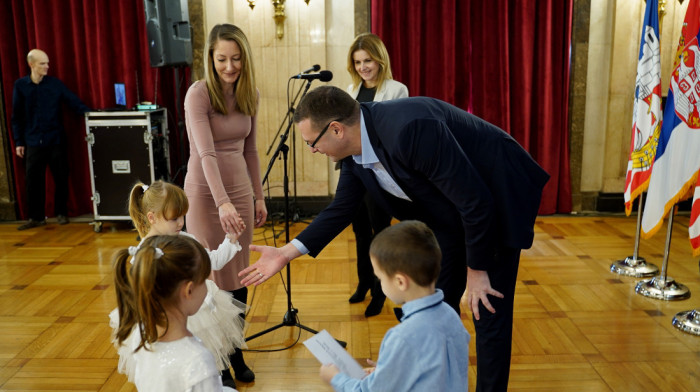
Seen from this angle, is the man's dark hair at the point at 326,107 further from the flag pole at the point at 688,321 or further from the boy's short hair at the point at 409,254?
the flag pole at the point at 688,321

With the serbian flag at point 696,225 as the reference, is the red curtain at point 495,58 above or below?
above

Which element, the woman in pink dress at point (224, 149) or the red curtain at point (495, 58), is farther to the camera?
the red curtain at point (495, 58)

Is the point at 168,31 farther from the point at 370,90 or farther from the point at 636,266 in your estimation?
the point at 636,266

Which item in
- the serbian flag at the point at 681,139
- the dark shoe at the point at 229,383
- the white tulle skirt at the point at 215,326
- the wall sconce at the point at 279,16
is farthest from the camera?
the wall sconce at the point at 279,16

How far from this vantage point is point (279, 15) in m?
5.44

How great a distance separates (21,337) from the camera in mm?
3320

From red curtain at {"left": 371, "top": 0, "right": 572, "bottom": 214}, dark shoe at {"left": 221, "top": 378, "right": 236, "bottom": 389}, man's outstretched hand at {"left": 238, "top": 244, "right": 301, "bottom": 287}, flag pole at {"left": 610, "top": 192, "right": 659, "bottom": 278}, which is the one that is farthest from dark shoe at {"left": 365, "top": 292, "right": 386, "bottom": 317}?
red curtain at {"left": 371, "top": 0, "right": 572, "bottom": 214}

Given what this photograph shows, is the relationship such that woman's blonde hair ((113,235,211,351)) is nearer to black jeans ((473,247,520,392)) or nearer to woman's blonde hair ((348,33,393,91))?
black jeans ((473,247,520,392))

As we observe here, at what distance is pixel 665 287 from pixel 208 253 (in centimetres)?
291

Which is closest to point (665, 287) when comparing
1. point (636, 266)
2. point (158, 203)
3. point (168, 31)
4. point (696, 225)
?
point (636, 266)

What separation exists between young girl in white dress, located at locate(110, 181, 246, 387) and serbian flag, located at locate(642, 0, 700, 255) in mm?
2549

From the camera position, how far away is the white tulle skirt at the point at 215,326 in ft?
7.13

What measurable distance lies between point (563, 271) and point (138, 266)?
343cm

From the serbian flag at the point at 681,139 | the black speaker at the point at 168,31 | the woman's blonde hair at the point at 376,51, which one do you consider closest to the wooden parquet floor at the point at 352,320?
the serbian flag at the point at 681,139
